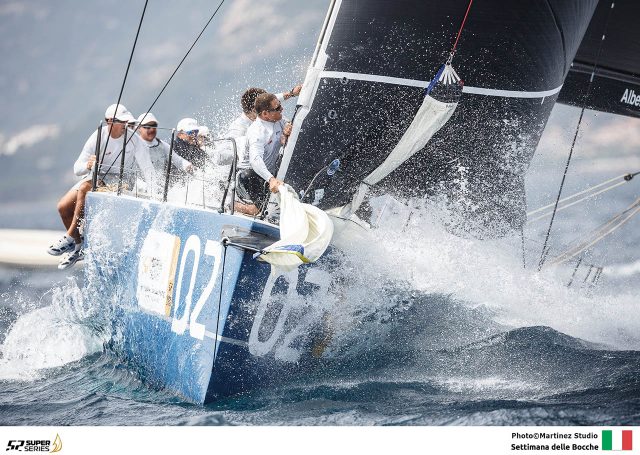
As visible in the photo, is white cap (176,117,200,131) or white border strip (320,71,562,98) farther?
white cap (176,117,200,131)

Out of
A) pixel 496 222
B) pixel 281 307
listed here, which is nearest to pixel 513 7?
pixel 496 222

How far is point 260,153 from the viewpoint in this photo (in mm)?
2510

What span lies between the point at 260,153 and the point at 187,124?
0.94 meters

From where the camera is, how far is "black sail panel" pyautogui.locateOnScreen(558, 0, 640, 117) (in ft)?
12.8

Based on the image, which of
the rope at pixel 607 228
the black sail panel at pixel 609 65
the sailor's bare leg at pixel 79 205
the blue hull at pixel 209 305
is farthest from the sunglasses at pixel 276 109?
the rope at pixel 607 228

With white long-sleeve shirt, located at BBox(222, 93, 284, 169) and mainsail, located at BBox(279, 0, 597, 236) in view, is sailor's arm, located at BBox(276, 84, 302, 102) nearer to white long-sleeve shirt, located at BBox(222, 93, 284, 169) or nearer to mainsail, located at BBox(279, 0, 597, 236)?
white long-sleeve shirt, located at BBox(222, 93, 284, 169)

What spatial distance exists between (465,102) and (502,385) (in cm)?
102

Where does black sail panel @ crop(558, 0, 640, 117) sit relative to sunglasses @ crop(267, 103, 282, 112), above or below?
above

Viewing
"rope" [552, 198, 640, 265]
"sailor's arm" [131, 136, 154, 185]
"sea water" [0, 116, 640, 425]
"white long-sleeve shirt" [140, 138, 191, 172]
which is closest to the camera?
"sea water" [0, 116, 640, 425]

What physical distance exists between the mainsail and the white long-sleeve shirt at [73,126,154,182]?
0.93 m

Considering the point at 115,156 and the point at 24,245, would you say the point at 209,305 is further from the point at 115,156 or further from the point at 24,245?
the point at 24,245
